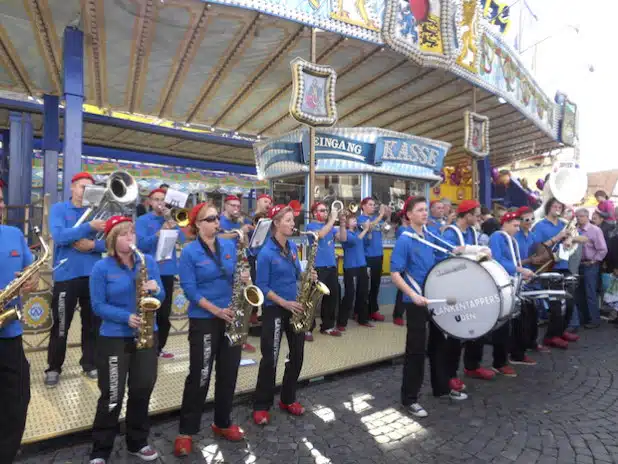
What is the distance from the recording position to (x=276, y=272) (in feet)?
11.5

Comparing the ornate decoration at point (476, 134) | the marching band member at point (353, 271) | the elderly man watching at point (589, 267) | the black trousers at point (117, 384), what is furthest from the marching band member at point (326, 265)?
the ornate decoration at point (476, 134)

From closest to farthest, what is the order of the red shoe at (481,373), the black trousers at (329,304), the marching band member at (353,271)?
the red shoe at (481,373) < the black trousers at (329,304) < the marching band member at (353,271)

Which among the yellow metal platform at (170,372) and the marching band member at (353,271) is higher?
the marching band member at (353,271)

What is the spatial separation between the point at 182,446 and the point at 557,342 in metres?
5.25

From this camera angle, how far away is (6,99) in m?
9.31

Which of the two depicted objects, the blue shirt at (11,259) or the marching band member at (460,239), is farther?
the marching band member at (460,239)

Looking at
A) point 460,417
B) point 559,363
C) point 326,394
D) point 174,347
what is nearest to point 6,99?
point 174,347

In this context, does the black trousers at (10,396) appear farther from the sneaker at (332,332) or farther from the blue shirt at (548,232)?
the blue shirt at (548,232)

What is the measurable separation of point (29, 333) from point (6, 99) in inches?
275

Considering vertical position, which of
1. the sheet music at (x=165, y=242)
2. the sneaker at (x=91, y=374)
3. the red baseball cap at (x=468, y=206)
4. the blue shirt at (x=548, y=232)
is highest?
the red baseball cap at (x=468, y=206)

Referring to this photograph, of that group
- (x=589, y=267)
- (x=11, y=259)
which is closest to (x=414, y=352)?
(x=11, y=259)

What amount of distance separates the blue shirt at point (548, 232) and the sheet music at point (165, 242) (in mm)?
4739

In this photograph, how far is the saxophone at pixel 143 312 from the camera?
2.78 meters

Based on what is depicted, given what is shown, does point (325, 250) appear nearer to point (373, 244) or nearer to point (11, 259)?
point (373, 244)
